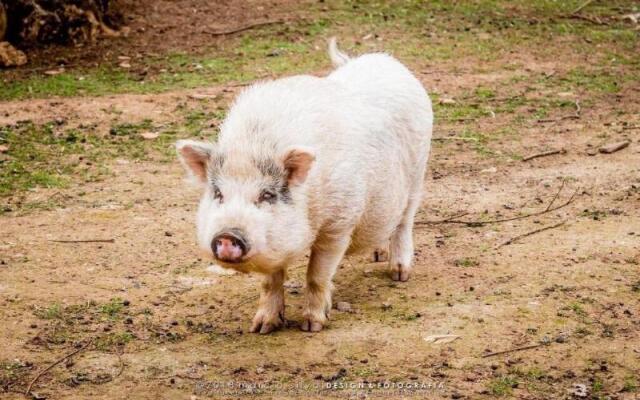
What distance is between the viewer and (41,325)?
16.5ft

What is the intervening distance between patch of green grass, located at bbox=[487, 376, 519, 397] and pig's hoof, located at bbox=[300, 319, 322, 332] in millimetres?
1043

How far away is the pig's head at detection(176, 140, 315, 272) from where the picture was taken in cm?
430

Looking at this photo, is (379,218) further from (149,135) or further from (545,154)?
(149,135)

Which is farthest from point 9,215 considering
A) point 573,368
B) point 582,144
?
point 582,144

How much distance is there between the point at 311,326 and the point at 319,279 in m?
0.26

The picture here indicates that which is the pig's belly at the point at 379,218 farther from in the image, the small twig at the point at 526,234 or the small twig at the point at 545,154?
the small twig at the point at 545,154

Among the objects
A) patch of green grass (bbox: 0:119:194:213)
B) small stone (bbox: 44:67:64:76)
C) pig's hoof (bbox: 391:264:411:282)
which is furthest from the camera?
small stone (bbox: 44:67:64:76)

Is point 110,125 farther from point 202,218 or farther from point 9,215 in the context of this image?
point 202,218

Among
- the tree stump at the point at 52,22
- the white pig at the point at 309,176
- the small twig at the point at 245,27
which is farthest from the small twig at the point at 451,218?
the tree stump at the point at 52,22

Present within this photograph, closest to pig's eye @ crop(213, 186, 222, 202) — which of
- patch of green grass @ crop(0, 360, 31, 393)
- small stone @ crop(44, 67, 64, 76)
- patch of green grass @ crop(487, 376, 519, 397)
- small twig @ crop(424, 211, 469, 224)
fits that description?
patch of green grass @ crop(0, 360, 31, 393)

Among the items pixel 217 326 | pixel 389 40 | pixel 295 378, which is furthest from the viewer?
pixel 389 40

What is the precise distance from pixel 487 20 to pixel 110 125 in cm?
574

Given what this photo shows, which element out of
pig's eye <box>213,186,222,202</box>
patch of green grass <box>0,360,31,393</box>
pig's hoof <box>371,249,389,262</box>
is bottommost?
pig's hoof <box>371,249,389,262</box>

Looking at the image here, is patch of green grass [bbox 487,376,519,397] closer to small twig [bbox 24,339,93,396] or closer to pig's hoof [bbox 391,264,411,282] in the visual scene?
pig's hoof [bbox 391,264,411,282]
